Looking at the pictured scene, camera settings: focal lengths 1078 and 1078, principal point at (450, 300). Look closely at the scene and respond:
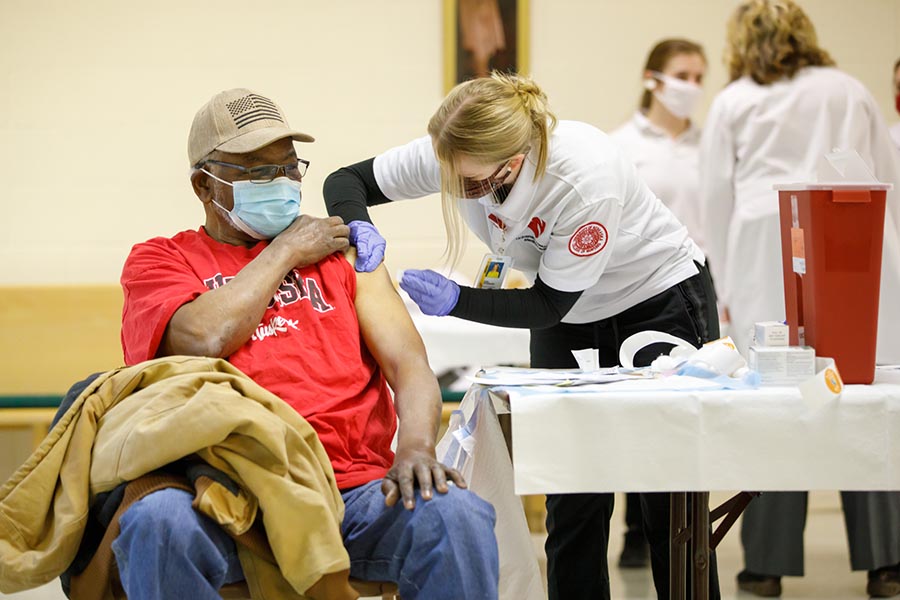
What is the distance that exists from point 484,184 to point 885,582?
6.09ft

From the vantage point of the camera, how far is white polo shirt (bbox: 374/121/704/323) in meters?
2.09

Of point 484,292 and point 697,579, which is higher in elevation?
point 484,292

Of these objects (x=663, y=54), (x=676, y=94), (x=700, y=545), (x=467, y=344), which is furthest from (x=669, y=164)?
(x=700, y=545)

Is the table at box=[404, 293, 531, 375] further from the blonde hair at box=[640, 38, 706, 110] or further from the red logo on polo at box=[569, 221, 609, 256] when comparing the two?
the red logo on polo at box=[569, 221, 609, 256]

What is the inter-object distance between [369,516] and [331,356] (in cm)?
34

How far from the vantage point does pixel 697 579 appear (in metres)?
1.96

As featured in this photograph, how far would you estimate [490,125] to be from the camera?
1.99m

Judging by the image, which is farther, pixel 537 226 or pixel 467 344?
pixel 467 344

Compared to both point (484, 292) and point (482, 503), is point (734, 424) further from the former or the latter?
point (484, 292)

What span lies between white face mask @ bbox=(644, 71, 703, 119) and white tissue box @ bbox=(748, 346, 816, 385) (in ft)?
7.76

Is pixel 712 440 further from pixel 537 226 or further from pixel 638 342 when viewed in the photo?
pixel 537 226

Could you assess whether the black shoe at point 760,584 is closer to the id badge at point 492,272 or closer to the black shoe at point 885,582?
the black shoe at point 885,582

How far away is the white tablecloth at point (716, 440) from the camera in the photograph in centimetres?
177

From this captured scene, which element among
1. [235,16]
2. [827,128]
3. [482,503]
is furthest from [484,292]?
[235,16]
